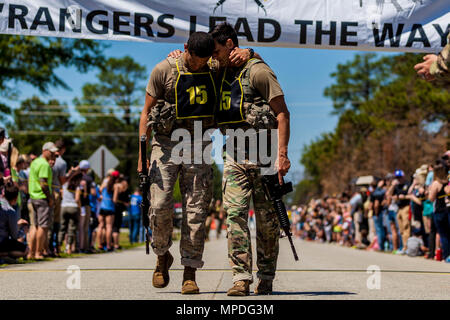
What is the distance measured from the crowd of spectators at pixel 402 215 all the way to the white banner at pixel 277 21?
221cm

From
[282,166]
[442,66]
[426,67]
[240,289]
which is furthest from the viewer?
[282,166]

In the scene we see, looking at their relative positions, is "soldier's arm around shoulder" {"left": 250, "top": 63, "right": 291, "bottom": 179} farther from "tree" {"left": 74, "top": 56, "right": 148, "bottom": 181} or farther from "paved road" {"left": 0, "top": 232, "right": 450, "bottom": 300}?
"tree" {"left": 74, "top": 56, "right": 148, "bottom": 181}

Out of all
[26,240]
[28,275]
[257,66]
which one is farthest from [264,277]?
[26,240]

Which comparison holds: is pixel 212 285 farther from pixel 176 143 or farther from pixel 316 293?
pixel 176 143

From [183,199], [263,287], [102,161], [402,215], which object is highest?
[102,161]

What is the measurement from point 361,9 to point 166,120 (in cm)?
360

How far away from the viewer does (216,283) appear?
7.85 m

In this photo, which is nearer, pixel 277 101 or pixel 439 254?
pixel 277 101

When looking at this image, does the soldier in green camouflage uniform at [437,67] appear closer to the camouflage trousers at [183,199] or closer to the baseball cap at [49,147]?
the camouflage trousers at [183,199]

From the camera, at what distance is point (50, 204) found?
12961 millimetres

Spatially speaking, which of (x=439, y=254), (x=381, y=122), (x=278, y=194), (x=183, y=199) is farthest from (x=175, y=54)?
(x=381, y=122)

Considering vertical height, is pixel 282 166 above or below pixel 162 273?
above

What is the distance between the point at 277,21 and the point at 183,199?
3281 mm

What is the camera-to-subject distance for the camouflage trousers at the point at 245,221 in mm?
6418
